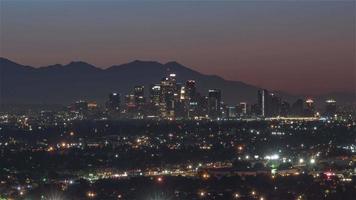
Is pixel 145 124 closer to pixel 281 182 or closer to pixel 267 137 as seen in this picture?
pixel 267 137

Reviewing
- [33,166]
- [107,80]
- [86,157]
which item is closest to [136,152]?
[86,157]

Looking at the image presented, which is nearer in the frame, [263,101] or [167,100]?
[167,100]

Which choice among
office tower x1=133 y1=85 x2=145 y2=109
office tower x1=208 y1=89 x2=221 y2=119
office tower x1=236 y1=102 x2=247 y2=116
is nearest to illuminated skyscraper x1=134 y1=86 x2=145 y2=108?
office tower x1=133 y1=85 x2=145 y2=109

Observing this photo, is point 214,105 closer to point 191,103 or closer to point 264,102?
point 191,103

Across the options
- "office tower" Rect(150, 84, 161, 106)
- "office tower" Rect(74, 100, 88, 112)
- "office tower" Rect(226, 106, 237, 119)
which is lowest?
"office tower" Rect(226, 106, 237, 119)

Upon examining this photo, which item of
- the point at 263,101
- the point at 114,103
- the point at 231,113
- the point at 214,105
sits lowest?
the point at 231,113

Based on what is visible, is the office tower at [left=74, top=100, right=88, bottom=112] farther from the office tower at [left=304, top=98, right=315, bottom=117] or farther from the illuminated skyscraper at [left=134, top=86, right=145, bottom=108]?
the office tower at [left=304, top=98, right=315, bottom=117]

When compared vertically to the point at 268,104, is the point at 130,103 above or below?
above

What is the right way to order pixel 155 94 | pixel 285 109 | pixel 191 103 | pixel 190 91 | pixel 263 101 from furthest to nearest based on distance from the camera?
pixel 285 109 < pixel 263 101 < pixel 190 91 < pixel 155 94 < pixel 191 103

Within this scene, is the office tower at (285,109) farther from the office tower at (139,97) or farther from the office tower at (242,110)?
the office tower at (139,97)

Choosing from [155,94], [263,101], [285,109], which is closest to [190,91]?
[155,94]
